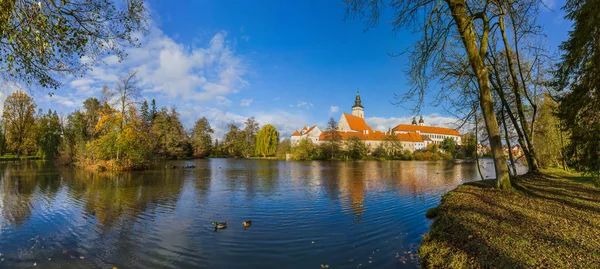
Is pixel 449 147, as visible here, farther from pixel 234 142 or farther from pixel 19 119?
pixel 19 119

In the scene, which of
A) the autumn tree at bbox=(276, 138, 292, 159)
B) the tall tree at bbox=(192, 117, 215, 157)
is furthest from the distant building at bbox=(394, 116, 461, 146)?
the tall tree at bbox=(192, 117, 215, 157)

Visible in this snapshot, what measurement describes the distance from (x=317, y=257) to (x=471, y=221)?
328cm

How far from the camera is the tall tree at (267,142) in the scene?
7038 cm

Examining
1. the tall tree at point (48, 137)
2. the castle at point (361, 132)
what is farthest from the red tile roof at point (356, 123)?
the tall tree at point (48, 137)

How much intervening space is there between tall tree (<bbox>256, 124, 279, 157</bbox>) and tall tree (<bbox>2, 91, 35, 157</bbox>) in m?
40.8

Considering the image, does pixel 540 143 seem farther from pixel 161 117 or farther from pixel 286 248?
pixel 161 117

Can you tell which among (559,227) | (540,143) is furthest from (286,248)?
(540,143)

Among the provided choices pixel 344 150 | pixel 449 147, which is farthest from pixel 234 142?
pixel 449 147

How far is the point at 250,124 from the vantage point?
84.8 m

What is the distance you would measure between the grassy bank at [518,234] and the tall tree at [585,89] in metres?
1.58

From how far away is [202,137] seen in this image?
7294 centimetres

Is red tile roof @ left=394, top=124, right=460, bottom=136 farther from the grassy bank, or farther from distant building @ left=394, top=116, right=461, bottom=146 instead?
the grassy bank

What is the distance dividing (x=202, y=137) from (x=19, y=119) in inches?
1388

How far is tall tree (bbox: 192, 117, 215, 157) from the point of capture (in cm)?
6831
